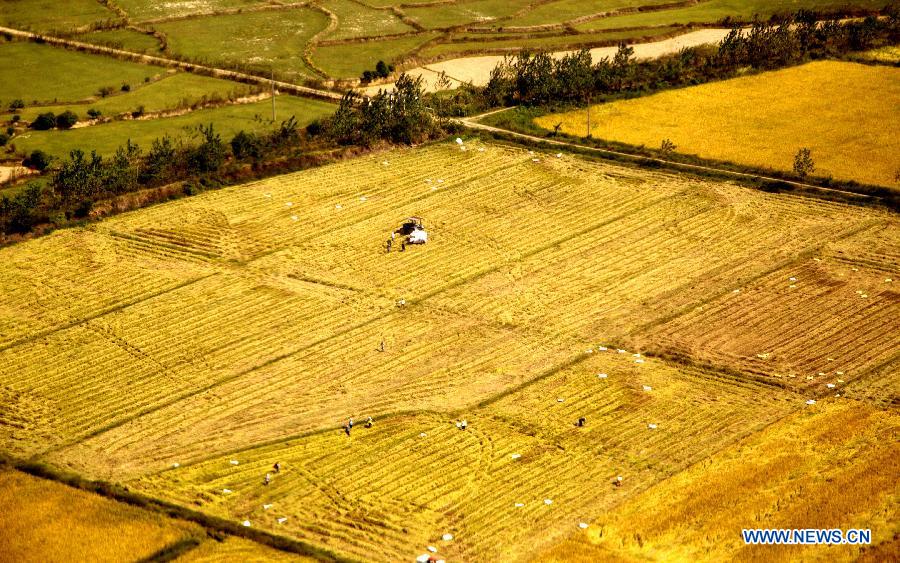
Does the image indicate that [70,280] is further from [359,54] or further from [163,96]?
[359,54]

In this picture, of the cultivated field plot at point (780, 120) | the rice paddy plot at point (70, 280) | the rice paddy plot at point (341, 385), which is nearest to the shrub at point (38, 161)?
the rice paddy plot at point (70, 280)

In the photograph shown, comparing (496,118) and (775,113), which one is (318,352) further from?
(775,113)

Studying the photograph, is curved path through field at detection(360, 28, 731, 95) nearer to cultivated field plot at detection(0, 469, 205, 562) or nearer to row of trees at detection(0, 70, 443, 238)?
row of trees at detection(0, 70, 443, 238)

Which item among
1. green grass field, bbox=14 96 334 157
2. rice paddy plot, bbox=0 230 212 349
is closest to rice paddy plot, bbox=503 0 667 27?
green grass field, bbox=14 96 334 157

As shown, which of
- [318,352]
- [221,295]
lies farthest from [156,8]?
[318,352]

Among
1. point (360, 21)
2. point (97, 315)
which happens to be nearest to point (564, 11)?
point (360, 21)
